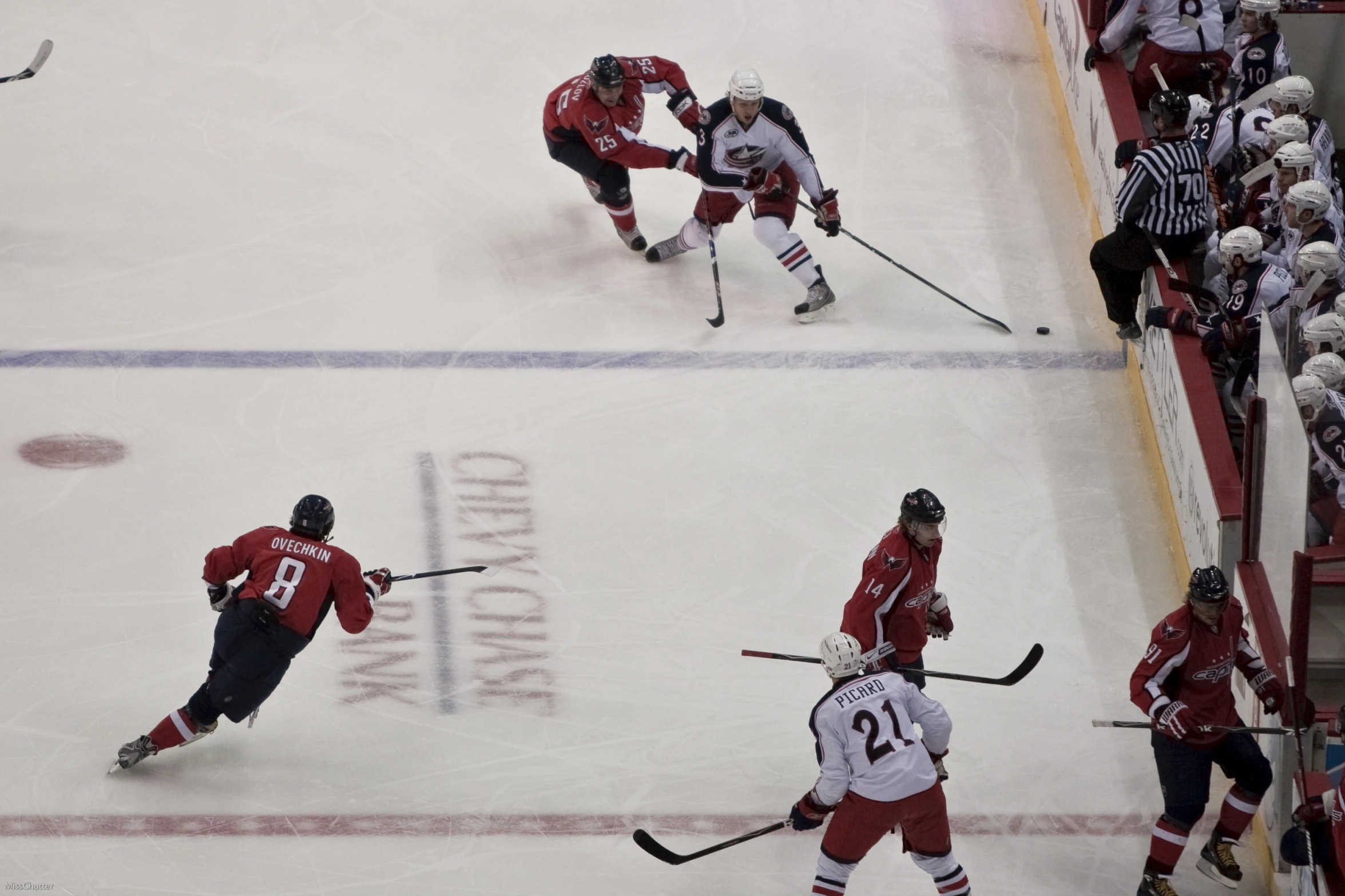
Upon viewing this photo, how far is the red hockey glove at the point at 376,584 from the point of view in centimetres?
474

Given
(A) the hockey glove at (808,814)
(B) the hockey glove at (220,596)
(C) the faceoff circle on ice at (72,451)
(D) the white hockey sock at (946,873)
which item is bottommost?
(D) the white hockey sock at (946,873)

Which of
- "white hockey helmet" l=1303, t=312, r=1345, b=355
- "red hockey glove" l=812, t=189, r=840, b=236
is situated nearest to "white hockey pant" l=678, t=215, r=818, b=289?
"red hockey glove" l=812, t=189, r=840, b=236

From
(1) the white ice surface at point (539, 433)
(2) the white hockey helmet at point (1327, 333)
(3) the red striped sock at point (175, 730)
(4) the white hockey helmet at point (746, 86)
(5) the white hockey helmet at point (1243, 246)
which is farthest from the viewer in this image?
(4) the white hockey helmet at point (746, 86)

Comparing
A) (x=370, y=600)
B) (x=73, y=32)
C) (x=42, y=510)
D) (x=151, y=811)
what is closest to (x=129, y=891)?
(x=151, y=811)

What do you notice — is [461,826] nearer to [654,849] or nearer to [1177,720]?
[654,849]

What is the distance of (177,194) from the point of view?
279 inches

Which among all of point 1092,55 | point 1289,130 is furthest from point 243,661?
point 1092,55

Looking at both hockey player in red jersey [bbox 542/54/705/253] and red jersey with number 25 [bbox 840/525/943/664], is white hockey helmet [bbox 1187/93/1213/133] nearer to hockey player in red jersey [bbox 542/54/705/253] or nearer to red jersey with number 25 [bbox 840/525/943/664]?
hockey player in red jersey [bbox 542/54/705/253]

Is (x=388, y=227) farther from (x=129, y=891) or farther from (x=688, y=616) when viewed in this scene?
(x=129, y=891)

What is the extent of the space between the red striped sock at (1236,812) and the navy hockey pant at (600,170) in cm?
324

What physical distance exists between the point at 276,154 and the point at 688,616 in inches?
123

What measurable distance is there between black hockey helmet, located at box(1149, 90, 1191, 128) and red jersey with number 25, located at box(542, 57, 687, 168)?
177 centimetres

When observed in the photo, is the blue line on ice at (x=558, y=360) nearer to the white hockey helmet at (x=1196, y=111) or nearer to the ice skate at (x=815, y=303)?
the ice skate at (x=815, y=303)

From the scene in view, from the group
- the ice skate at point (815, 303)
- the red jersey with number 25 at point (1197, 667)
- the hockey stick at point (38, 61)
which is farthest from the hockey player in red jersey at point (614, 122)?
the red jersey with number 25 at point (1197, 667)
